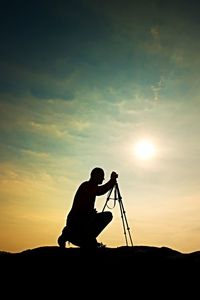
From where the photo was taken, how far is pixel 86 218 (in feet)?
42.1

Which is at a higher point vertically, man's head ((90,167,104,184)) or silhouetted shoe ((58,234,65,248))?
man's head ((90,167,104,184))

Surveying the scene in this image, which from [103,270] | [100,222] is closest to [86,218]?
[100,222]

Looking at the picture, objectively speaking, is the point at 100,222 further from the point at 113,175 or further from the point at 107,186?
the point at 113,175

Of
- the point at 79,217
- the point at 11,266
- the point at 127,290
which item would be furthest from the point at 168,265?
the point at 11,266

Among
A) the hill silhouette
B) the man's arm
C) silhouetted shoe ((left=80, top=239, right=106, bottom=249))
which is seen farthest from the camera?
the man's arm

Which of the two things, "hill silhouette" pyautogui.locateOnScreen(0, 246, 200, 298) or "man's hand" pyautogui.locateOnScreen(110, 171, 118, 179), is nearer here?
"hill silhouette" pyautogui.locateOnScreen(0, 246, 200, 298)

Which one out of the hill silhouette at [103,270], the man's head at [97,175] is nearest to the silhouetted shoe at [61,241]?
the hill silhouette at [103,270]

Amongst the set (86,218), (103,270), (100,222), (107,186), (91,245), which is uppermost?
(107,186)

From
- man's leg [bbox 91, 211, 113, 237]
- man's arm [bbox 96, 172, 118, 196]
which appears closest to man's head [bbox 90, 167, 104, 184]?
man's arm [bbox 96, 172, 118, 196]

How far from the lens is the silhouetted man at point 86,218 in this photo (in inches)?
503

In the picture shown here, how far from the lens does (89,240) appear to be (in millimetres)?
12836

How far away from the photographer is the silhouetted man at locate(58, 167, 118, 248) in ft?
41.9

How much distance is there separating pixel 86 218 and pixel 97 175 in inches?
65.5

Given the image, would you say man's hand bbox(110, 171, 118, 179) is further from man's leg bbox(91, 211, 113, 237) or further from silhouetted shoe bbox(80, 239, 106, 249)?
silhouetted shoe bbox(80, 239, 106, 249)
